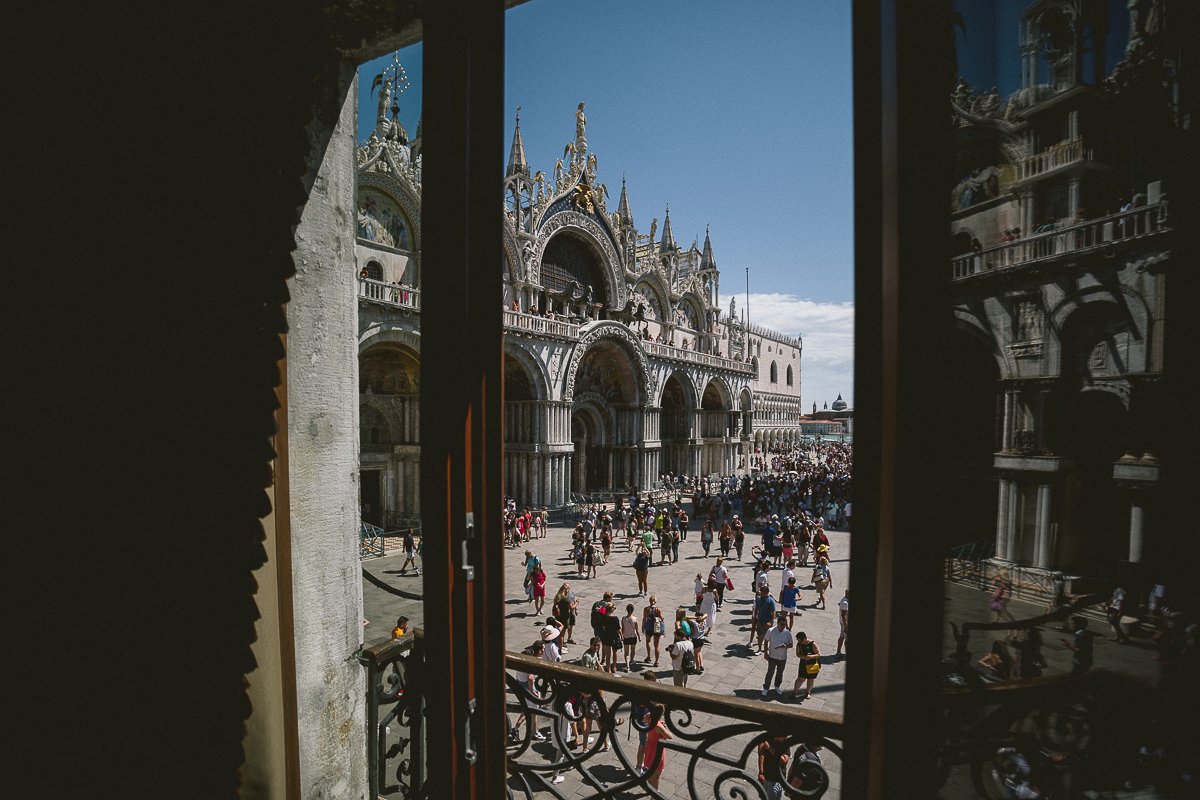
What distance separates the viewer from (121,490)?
134cm

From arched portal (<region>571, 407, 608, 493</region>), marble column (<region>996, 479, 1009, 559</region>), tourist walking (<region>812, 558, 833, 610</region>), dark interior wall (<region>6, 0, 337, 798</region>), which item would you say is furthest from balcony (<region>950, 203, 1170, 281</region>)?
arched portal (<region>571, 407, 608, 493</region>)

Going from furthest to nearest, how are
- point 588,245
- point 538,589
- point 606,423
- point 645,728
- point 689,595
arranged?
1. point 588,245
2. point 606,423
3. point 689,595
4. point 538,589
5. point 645,728

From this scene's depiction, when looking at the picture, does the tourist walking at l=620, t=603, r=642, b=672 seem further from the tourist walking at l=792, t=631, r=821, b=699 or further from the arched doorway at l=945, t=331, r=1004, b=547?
the arched doorway at l=945, t=331, r=1004, b=547

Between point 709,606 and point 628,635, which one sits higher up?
point 628,635

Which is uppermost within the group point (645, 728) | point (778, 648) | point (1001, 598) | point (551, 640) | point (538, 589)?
point (1001, 598)

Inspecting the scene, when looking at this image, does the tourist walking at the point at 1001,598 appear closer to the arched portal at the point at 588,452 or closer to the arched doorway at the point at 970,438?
the arched doorway at the point at 970,438

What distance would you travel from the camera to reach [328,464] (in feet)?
8.23

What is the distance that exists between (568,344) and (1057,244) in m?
21.3

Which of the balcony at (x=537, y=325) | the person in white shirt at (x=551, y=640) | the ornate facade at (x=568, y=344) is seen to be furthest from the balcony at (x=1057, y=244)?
the balcony at (x=537, y=325)

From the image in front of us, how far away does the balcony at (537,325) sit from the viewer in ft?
64.8

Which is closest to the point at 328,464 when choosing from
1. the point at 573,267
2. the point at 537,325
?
the point at 537,325

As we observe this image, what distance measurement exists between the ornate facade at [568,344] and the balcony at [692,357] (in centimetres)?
11

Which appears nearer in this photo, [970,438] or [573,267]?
[970,438]

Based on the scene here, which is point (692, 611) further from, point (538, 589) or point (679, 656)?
point (679, 656)
